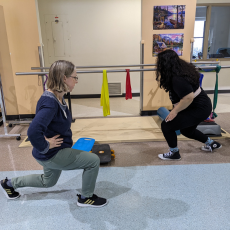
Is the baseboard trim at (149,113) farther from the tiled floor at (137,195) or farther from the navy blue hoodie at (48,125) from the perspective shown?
the navy blue hoodie at (48,125)

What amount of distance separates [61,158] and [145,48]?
9.13 feet

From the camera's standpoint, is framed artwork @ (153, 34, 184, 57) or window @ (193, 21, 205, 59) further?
window @ (193, 21, 205, 59)

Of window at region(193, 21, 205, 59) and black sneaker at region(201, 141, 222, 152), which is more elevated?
window at region(193, 21, 205, 59)

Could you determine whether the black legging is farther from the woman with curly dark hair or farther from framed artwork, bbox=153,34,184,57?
framed artwork, bbox=153,34,184,57

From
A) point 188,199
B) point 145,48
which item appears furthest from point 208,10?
point 188,199

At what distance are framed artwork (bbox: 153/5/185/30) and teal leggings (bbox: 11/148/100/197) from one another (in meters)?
2.83

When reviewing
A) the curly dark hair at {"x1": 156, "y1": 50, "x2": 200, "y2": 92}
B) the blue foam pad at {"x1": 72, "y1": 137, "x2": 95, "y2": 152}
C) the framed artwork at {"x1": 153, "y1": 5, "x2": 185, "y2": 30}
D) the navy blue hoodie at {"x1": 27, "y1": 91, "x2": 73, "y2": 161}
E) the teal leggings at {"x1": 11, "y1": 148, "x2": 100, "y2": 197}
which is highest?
the framed artwork at {"x1": 153, "y1": 5, "x2": 185, "y2": 30}

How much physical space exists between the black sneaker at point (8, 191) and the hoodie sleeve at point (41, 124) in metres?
0.70

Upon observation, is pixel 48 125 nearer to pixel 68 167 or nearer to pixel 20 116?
pixel 68 167

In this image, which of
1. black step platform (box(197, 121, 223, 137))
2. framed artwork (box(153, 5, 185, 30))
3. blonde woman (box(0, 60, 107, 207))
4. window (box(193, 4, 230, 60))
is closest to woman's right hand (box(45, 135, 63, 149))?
blonde woman (box(0, 60, 107, 207))

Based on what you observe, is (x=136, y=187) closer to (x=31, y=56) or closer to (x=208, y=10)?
(x=31, y=56)

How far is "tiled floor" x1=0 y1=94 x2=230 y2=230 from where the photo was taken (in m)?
1.51

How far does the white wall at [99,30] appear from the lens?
4883mm

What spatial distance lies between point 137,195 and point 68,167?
2.34ft
